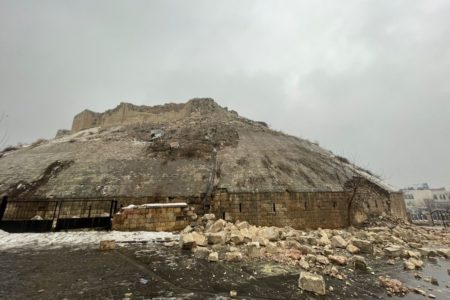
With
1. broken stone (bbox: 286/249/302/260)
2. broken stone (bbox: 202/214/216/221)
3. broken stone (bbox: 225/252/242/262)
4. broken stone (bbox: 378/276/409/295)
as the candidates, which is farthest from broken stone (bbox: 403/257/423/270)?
broken stone (bbox: 202/214/216/221)

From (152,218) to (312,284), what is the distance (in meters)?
9.03

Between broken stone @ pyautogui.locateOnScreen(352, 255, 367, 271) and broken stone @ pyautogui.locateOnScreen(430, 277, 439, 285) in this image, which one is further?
broken stone @ pyautogui.locateOnScreen(352, 255, 367, 271)

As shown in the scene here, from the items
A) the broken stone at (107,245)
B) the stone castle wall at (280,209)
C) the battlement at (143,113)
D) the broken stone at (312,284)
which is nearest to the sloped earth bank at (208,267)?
the broken stone at (312,284)

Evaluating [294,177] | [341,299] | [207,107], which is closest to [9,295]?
[341,299]

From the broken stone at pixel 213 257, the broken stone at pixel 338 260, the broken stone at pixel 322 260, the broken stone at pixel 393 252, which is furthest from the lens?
the broken stone at pixel 393 252

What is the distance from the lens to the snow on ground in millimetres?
9405

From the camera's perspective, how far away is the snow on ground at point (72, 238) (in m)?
9.41

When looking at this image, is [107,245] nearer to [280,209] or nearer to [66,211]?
[66,211]

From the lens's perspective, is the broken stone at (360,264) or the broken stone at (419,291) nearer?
the broken stone at (419,291)

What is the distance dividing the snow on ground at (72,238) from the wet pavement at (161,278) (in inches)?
45.3

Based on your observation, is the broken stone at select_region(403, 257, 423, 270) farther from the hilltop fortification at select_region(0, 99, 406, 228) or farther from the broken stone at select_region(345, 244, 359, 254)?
the hilltop fortification at select_region(0, 99, 406, 228)

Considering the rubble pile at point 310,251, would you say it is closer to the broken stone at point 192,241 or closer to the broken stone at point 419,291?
the broken stone at point 192,241

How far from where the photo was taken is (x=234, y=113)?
1453 inches

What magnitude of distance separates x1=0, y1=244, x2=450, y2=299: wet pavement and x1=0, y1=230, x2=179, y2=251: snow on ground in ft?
3.77
